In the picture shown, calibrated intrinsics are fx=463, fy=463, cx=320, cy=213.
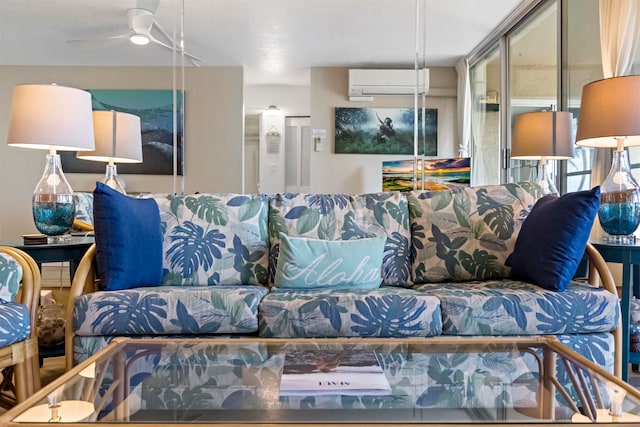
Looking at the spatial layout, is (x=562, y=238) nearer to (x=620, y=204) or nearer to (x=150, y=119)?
(x=620, y=204)

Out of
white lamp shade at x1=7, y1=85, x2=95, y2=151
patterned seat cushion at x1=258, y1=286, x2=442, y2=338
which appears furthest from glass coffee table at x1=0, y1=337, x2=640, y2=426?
white lamp shade at x1=7, y1=85, x2=95, y2=151

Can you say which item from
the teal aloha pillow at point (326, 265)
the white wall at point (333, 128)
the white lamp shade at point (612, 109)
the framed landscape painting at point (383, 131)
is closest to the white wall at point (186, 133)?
the white wall at point (333, 128)

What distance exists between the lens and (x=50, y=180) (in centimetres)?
232

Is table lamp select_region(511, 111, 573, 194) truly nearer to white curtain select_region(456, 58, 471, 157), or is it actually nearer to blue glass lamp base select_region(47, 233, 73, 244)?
white curtain select_region(456, 58, 471, 157)

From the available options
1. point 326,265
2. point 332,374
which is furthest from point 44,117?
point 332,374

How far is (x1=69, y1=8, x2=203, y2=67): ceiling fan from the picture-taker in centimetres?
429

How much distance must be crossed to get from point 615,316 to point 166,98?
4.51 m

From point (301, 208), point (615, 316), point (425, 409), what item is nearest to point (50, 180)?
point (301, 208)

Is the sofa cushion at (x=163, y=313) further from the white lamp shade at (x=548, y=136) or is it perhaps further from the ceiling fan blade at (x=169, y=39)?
the ceiling fan blade at (x=169, y=39)

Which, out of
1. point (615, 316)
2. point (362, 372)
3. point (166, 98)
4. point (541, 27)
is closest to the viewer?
point (362, 372)

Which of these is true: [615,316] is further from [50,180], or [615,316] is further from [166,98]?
[166,98]

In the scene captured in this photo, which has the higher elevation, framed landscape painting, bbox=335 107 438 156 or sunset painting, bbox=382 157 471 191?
framed landscape painting, bbox=335 107 438 156

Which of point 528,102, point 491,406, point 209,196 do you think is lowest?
point 491,406

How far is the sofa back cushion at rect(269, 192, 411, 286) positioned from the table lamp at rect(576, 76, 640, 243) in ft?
3.03
